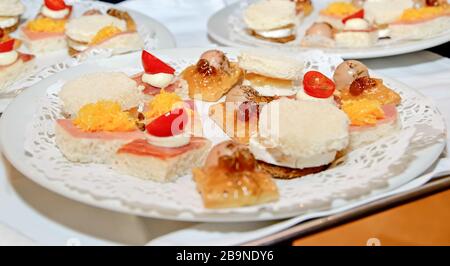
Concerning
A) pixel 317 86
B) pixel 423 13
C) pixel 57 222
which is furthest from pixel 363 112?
pixel 423 13

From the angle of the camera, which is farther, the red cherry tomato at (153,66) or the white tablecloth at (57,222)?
the red cherry tomato at (153,66)

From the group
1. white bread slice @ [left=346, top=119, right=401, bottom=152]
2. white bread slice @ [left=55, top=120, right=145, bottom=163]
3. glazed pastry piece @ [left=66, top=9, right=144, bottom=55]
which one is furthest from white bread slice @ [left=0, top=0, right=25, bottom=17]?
white bread slice @ [left=346, top=119, right=401, bottom=152]

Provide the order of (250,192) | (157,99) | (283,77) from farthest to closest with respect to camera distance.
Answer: (283,77)
(157,99)
(250,192)

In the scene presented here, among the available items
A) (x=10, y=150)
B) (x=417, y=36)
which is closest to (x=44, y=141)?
(x=10, y=150)

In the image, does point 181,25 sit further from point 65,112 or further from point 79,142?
point 79,142

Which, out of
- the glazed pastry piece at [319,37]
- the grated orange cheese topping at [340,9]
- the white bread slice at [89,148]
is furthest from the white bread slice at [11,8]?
the white bread slice at [89,148]

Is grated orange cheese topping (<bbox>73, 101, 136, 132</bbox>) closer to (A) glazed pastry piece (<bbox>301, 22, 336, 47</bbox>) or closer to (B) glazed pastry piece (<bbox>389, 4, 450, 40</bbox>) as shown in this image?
(A) glazed pastry piece (<bbox>301, 22, 336, 47</bbox>)

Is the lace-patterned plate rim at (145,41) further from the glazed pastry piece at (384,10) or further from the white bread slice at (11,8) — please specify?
the glazed pastry piece at (384,10)
